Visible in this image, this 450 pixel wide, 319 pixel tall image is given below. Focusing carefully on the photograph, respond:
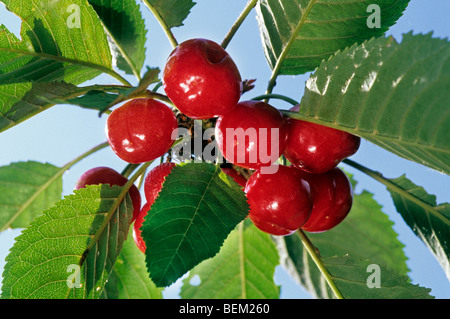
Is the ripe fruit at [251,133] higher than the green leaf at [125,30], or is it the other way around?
the green leaf at [125,30]

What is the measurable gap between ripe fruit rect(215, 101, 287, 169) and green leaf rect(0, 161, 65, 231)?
0.53 meters

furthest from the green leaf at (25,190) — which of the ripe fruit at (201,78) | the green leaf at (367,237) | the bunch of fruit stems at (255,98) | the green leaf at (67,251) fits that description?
the green leaf at (367,237)

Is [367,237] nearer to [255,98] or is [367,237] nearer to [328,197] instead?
[328,197]

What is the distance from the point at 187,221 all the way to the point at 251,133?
181 mm

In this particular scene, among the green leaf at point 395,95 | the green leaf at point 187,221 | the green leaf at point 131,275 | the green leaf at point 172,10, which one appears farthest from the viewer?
the green leaf at point 131,275

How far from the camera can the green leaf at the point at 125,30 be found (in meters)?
0.94

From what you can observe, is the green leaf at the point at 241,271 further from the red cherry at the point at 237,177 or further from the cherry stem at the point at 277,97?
the cherry stem at the point at 277,97

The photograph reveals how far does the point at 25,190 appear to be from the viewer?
1.12 m

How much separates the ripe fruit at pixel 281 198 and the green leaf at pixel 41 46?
414mm

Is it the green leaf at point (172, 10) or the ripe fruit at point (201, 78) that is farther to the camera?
the green leaf at point (172, 10)

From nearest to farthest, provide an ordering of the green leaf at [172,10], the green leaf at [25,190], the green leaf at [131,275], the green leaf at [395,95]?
1. the green leaf at [395,95]
2. the green leaf at [172,10]
3. the green leaf at [25,190]
4. the green leaf at [131,275]

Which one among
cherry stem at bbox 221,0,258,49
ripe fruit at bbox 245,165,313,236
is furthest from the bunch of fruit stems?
ripe fruit at bbox 245,165,313,236

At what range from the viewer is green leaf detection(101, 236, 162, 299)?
4.07 feet
